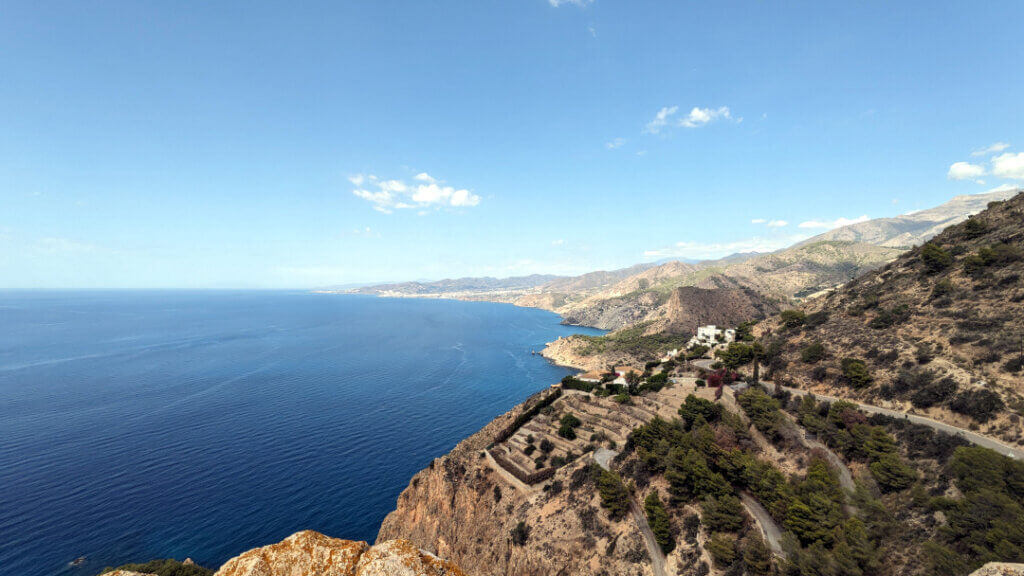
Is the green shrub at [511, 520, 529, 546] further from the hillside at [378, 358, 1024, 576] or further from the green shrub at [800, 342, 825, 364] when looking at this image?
the green shrub at [800, 342, 825, 364]

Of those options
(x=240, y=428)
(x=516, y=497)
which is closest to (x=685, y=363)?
(x=516, y=497)

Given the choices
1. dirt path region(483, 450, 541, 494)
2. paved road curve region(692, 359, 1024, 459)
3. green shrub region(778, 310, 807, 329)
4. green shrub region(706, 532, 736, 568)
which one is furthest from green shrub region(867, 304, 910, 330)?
dirt path region(483, 450, 541, 494)

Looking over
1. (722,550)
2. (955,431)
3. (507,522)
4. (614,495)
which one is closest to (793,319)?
(955,431)

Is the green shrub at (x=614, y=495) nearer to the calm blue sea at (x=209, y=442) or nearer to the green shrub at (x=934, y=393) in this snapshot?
the green shrub at (x=934, y=393)

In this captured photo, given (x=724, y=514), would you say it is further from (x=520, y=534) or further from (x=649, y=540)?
(x=520, y=534)

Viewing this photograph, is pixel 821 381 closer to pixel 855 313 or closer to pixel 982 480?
pixel 855 313
